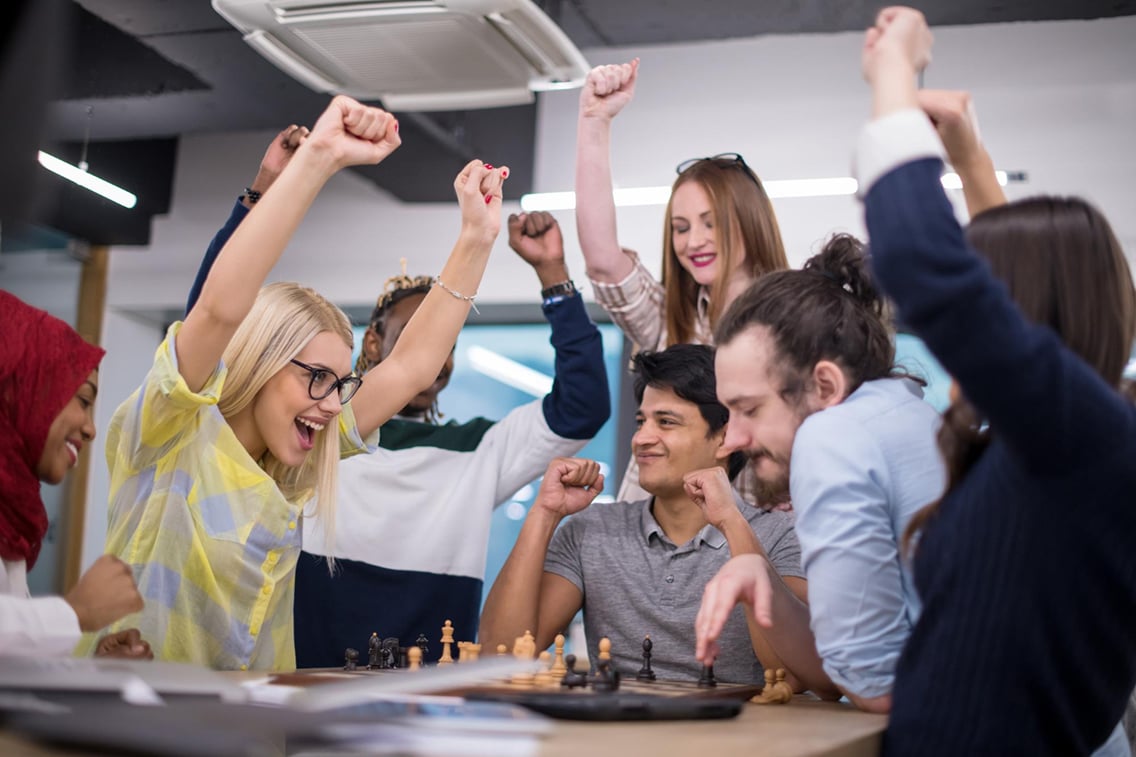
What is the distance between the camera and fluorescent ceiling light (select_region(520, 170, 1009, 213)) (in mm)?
4918

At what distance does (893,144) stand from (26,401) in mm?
1271

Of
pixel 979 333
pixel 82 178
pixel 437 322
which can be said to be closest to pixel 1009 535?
pixel 979 333

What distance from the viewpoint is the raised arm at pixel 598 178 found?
120 inches

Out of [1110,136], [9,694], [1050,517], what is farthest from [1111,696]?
[1110,136]

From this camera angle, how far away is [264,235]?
5.88 feet

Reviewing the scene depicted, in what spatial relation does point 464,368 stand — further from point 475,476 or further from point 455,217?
point 475,476

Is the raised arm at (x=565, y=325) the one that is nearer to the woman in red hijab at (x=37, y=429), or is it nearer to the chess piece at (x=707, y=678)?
the chess piece at (x=707, y=678)

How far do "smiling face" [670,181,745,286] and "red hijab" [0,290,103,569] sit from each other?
1675 mm

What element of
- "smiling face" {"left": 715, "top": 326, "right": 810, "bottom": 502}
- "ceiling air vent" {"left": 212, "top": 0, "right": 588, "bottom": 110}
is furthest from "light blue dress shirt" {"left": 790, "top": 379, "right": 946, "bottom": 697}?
"ceiling air vent" {"left": 212, "top": 0, "right": 588, "bottom": 110}

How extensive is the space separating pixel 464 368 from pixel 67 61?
252cm

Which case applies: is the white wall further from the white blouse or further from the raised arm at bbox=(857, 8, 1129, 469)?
the white blouse

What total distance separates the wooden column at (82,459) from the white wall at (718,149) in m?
0.07

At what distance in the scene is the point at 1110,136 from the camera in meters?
5.12

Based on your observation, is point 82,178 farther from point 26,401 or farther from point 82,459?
point 26,401
